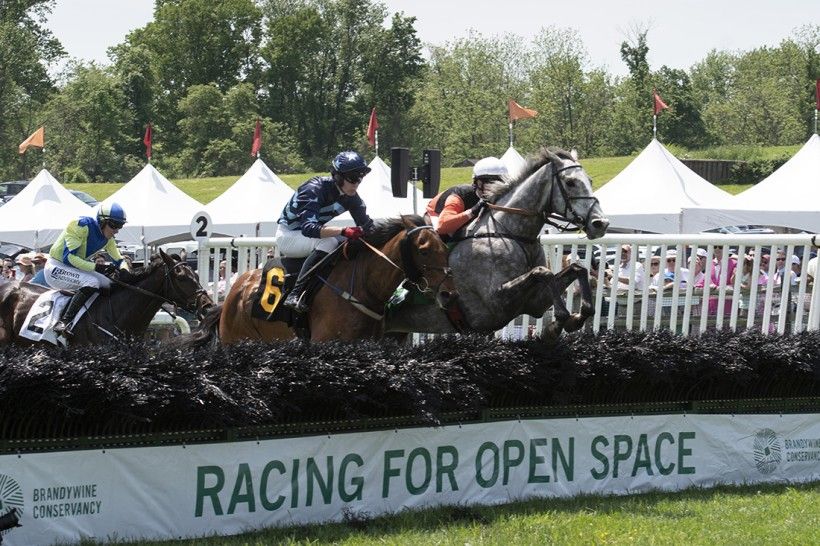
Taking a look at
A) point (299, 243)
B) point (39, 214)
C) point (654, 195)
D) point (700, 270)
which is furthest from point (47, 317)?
point (39, 214)

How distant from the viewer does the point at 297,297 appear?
855 centimetres

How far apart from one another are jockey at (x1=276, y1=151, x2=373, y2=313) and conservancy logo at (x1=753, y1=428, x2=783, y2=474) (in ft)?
10.9

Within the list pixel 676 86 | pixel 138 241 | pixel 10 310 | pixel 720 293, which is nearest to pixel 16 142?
pixel 676 86

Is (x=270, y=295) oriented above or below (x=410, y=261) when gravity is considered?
below

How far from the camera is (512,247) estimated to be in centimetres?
876

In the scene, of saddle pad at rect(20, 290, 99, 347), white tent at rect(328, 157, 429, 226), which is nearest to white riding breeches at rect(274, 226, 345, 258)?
saddle pad at rect(20, 290, 99, 347)

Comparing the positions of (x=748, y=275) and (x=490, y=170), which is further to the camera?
(x=490, y=170)

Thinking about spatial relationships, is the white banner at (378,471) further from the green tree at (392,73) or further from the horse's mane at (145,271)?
the green tree at (392,73)

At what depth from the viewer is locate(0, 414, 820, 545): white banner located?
5.73m

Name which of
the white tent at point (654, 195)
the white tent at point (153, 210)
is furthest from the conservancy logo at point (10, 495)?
Answer: the white tent at point (153, 210)

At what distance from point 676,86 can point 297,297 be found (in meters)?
64.9

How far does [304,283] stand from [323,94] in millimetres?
75282

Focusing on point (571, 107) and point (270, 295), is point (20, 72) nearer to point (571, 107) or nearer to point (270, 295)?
point (571, 107)

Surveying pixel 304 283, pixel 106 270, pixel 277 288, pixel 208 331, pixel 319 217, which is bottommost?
pixel 208 331
